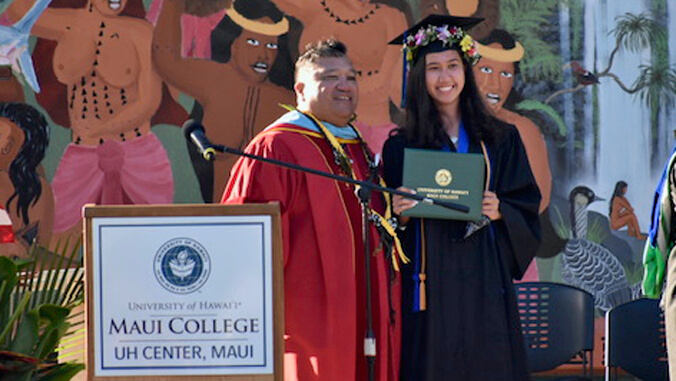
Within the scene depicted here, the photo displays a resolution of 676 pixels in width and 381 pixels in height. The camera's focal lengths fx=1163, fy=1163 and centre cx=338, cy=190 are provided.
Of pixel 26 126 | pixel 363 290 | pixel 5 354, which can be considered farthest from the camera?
pixel 26 126

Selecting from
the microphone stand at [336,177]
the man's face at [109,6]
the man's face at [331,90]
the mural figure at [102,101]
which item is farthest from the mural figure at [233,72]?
the microphone stand at [336,177]

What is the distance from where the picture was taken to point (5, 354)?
390 cm

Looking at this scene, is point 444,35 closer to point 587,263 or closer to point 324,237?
point 324,237

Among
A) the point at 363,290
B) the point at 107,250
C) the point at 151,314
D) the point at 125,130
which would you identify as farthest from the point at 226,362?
the point at 125,130

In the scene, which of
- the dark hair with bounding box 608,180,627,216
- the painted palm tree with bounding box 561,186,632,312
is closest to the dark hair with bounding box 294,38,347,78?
the painted palm tree with bounding box 561,186,632,312

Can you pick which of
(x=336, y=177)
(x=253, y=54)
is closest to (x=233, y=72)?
(x=253, y=54)

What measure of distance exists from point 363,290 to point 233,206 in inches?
58.3

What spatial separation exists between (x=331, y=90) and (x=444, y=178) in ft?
2.33

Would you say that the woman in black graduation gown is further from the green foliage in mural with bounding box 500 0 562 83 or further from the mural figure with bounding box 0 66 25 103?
the mural figure with bounding box 0 66 25 103

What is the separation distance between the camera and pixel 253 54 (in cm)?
763

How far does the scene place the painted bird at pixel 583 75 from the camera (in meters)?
7.86

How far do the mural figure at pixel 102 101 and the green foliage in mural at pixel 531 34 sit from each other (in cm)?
240

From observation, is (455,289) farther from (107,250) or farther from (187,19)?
(187,19)

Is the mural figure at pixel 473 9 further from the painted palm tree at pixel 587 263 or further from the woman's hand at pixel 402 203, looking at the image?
the woman's hand at pixel 402 203
